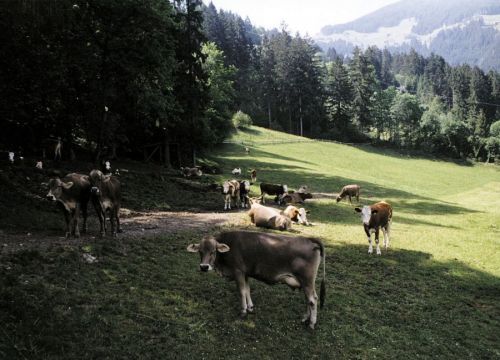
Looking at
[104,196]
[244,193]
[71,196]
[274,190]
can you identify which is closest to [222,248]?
[104,196]

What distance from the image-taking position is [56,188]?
16.2 m

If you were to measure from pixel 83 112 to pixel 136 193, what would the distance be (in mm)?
8374

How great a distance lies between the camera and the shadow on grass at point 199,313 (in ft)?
32.2

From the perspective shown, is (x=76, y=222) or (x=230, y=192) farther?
(x=230, y=192)

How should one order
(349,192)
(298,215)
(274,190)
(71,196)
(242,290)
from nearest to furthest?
(242,290)
(71,196)
(298,215)
(274,190)
(349,192)

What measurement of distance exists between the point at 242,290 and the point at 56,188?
8.78 meters

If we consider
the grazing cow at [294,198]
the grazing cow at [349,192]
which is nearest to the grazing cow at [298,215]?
the grazing cow at [294,198]

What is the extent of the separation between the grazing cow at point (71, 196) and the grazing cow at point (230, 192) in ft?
37.9

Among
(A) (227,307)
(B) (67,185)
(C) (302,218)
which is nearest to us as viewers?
(A) (227,307)

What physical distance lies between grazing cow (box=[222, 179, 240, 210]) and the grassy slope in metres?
8.56

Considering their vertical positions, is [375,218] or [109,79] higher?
[109,79]


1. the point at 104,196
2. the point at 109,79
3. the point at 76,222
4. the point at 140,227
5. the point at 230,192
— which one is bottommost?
the point at 140,227

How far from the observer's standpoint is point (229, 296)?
12.7m

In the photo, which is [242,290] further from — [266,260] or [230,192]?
[230,192]
